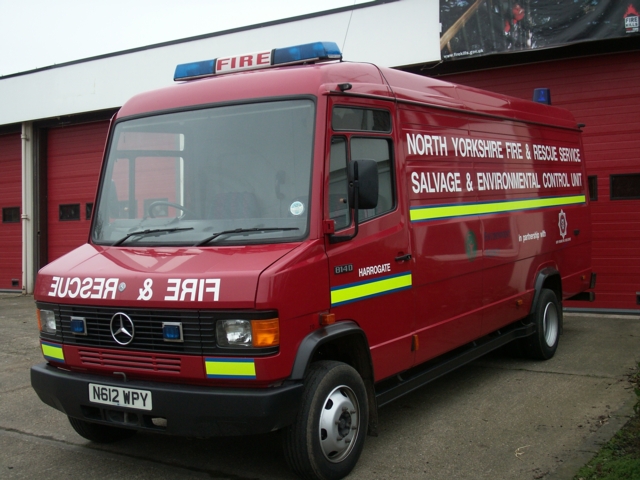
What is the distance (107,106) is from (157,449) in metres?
10.9

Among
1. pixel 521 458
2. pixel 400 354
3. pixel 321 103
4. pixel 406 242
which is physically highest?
pixel 321 103

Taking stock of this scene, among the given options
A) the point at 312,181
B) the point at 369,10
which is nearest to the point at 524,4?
the point at 369,10

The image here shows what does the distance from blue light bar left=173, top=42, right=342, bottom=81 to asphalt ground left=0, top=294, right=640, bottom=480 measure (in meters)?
2.80

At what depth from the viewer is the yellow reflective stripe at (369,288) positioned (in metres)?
4.80

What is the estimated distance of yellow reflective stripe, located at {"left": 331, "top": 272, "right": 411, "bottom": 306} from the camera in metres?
4.80

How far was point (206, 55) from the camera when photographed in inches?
547

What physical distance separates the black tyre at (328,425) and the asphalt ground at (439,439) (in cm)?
23

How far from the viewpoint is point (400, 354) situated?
5465 millimetres

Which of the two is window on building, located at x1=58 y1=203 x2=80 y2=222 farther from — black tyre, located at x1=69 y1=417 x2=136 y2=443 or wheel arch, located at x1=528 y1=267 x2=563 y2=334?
black tyre, located at x1=69 y1=417 x2=136 y2=443

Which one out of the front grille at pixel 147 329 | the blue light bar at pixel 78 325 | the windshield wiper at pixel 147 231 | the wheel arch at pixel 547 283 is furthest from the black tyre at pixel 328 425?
the wheel arch at pixel 547 283

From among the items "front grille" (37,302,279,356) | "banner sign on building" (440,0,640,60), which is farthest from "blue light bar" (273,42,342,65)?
"banner sign on building" (440,0,640,60)

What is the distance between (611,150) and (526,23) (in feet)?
7.03

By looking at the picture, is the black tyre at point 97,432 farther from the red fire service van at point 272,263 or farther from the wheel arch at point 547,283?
the wheel arch at point 547,283

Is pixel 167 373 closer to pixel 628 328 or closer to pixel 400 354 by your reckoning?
pixel 400 354
